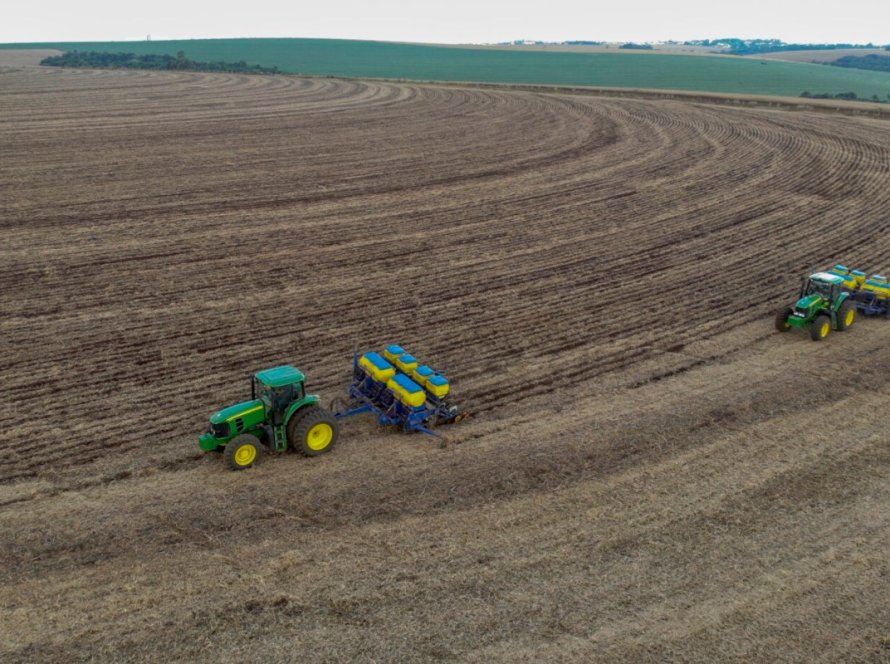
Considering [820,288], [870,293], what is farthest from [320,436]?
[870,293]

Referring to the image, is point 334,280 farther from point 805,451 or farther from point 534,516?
point 805,451


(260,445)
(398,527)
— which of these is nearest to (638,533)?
(398,527)

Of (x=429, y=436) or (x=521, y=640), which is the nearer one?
(x=521, y=640)

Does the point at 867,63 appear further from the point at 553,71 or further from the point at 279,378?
the point at 279,378

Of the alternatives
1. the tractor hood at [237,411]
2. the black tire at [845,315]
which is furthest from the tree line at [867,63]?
the tractor hood at [237,411]

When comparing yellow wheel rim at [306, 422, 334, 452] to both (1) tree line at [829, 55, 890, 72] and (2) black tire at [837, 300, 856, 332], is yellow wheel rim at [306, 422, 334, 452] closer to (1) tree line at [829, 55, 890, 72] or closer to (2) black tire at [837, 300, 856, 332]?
(2) black tire at [837, 300, 856, 332]

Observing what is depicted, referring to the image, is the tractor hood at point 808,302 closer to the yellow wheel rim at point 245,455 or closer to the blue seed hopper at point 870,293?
the blue seed hopper at point 870,293
